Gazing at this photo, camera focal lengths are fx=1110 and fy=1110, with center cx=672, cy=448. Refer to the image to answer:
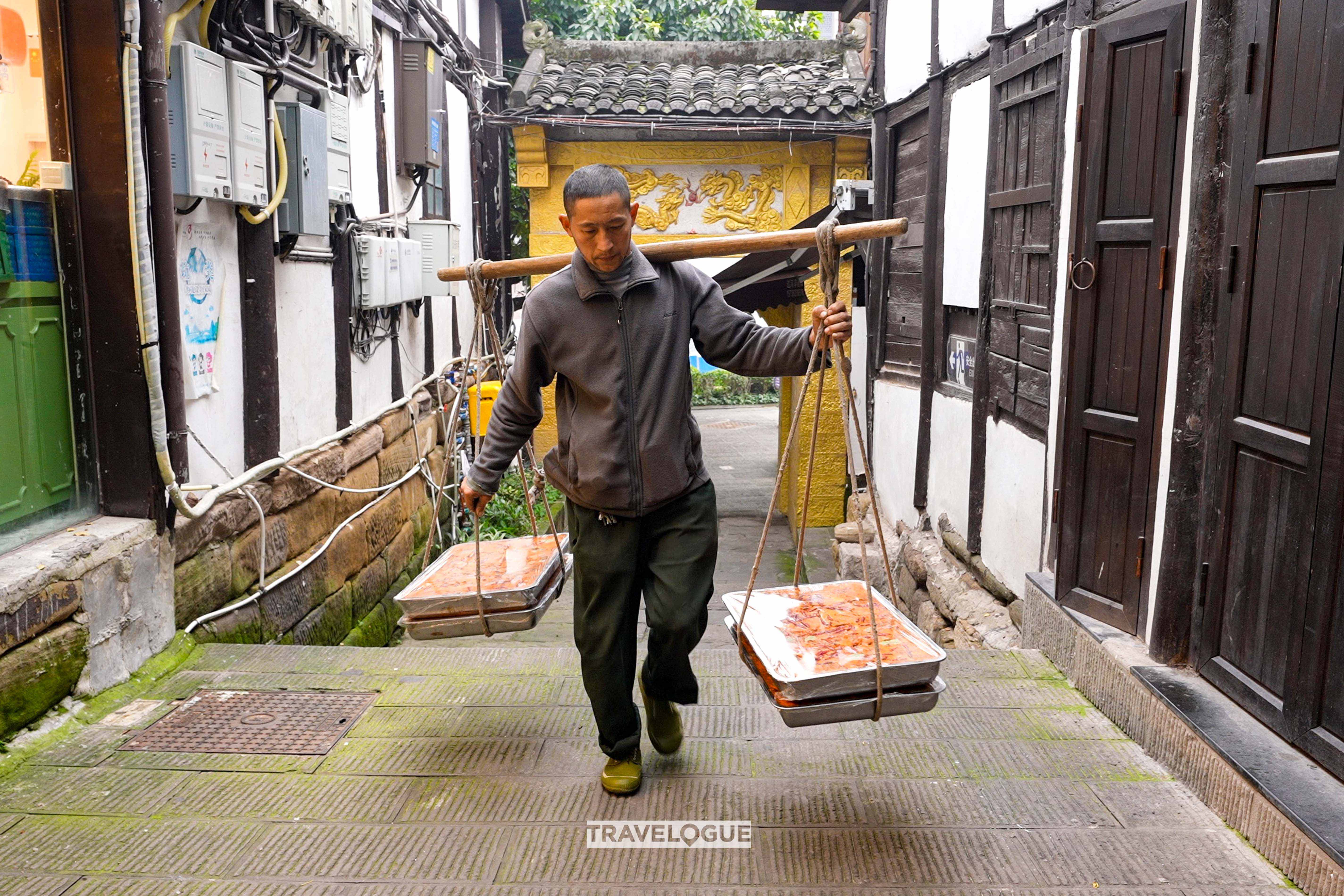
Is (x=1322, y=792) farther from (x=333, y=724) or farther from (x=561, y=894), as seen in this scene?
(x=333, y=724)

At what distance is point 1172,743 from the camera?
10.5ft

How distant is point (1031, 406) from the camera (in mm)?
5148

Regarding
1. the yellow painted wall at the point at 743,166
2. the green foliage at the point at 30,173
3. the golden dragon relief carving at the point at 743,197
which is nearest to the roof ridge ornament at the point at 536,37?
the yellow painted wall at the point at 743,166

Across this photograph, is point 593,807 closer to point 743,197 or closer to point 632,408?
point 632,408

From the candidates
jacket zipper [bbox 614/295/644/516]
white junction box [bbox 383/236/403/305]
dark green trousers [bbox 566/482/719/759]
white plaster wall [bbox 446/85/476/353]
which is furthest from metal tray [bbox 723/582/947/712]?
white plaster wall [bbox 446/85/476/353]

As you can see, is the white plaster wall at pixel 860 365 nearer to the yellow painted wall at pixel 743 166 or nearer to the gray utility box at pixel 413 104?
the yellow painted wall at pixel 743 166

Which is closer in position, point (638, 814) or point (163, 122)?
point (638, 814)

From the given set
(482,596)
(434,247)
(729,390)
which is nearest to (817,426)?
(482,596)

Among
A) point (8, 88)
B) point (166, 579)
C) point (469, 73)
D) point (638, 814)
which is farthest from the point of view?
point (469, 73)

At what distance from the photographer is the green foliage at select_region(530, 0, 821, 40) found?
14586mm

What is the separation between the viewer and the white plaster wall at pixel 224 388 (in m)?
4.45

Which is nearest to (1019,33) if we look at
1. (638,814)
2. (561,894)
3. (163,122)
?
(163,122)

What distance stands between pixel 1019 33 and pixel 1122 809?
13.3ft

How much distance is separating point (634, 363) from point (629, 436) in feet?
0.66
